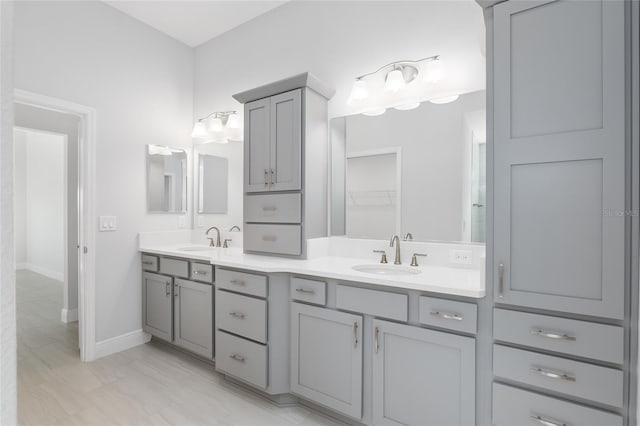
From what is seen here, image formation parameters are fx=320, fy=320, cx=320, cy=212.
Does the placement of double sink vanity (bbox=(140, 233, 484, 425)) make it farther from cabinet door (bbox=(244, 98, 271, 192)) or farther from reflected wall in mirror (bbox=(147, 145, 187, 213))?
reflected wall in mirror (bbox=(147, 145, 187, 213))

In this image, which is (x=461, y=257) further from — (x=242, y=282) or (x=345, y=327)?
(x=242, y=282)

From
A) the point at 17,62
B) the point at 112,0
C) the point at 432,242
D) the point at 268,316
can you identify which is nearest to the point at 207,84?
the point at 112,0

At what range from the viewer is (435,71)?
81.7 inches

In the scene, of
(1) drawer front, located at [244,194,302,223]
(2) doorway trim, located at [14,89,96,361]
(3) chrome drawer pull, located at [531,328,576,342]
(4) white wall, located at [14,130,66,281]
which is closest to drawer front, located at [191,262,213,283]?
(1) drawer front, located at [244,194,302,223]

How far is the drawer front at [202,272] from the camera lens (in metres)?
2.50

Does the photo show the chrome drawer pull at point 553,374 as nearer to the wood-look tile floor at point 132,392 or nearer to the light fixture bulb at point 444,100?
the wood-look tile floor at point 132,392

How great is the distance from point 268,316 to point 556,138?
5.91ft

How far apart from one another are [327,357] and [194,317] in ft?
4.24

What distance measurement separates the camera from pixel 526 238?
55.1 inches

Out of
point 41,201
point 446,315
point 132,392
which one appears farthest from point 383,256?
point 41,201

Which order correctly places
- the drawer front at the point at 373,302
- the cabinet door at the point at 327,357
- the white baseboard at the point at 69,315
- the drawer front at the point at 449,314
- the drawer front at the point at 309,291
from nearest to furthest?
the drawer front at the point at 449,314 → the drawer front at the point at 373,302 → the cabinet door at the point at 327,357 → the drawer front at the point at 309,291 → the white baseboard at the point at 69,315

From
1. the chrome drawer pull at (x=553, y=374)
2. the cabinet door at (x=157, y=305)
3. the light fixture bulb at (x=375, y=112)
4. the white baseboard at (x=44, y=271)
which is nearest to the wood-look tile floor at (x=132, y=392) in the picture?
the cabinet door at (x=157, y=305)

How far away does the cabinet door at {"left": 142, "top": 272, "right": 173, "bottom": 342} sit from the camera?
283cm

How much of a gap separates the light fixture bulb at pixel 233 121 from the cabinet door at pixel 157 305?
1.55 metres
